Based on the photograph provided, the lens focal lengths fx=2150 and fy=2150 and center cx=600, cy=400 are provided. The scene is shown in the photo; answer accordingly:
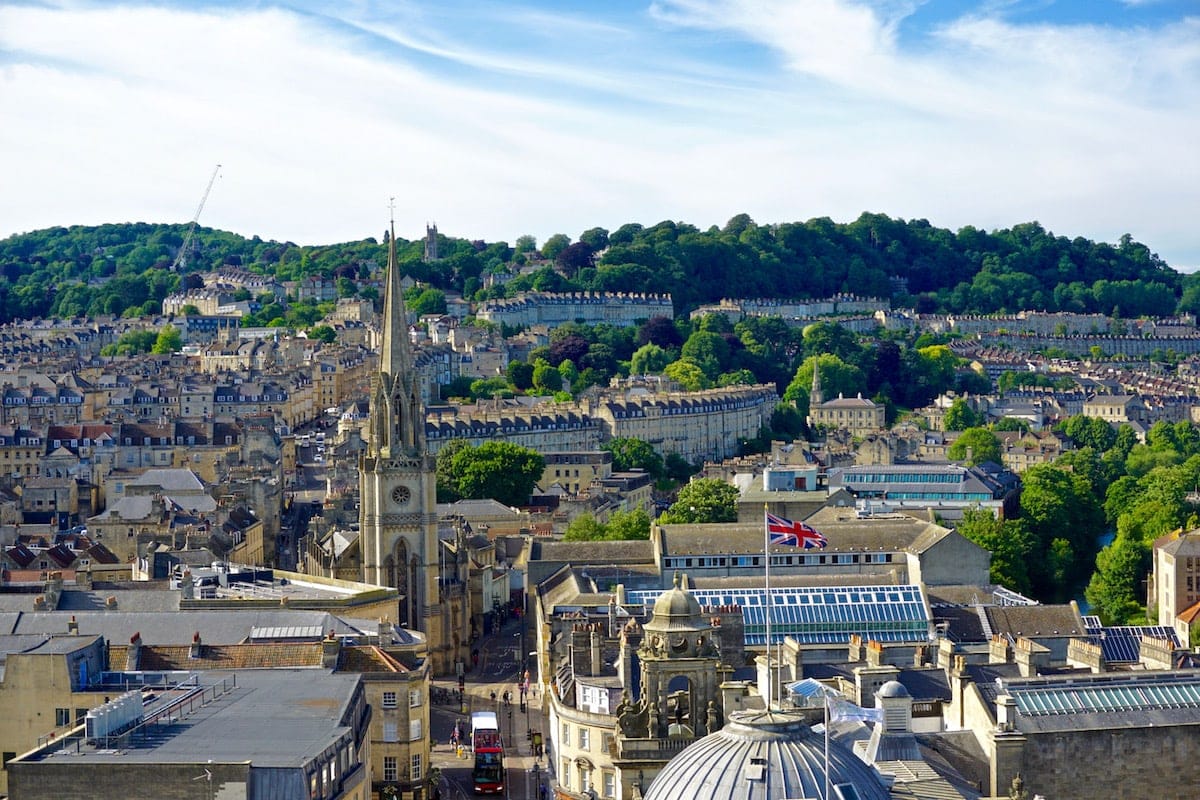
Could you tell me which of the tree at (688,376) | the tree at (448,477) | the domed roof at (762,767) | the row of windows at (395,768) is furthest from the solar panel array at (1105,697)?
the tree at (688,376)

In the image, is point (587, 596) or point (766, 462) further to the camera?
point (766, 462)

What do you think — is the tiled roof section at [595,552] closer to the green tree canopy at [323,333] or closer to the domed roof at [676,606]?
the domed roof at [676,606]

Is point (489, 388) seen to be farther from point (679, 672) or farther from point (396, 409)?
point (679, 672)

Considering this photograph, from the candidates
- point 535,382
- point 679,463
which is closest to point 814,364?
point 535,382

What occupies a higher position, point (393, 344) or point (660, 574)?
point (393, 344)

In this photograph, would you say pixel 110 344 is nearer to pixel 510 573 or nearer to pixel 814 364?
pixel 814 364

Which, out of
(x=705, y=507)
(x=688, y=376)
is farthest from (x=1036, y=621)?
(x=688, y=376)
